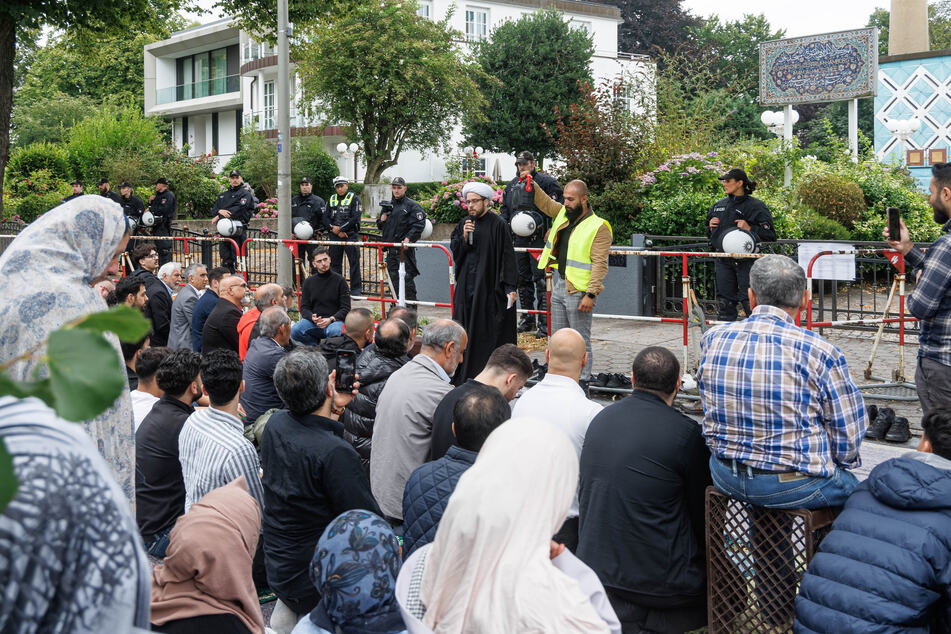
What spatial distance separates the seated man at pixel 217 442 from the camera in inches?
173

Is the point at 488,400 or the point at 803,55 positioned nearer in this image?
the point at 488,400

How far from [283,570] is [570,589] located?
1.98 meters

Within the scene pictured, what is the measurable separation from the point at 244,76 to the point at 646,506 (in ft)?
151

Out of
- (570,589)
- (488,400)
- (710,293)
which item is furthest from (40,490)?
(710,293)

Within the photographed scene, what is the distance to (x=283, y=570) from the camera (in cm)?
411

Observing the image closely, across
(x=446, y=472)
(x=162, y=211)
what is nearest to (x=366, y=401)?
(x=446, y=472)

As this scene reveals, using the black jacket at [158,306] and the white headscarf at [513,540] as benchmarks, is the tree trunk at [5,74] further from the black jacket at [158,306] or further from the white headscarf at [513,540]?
the white headscarf at [513,540]

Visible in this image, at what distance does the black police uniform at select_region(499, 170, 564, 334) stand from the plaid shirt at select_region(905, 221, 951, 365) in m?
5.82

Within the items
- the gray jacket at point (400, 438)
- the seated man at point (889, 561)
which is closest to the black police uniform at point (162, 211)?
the gray jacket at point (400, 438)

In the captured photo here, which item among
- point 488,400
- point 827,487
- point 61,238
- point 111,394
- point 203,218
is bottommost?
point 827,487

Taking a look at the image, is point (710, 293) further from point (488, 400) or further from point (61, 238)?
point (61, 238)

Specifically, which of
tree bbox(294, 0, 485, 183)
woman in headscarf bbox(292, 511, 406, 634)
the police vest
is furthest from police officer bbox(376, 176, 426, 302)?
tree bbox(294, 0, 485, 183)

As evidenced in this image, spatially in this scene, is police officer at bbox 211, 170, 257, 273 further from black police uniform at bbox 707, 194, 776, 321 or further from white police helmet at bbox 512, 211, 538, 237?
black police uniform at bbox 707, 194, 776, 321

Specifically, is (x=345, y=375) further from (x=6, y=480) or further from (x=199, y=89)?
(x=199, y=89)
